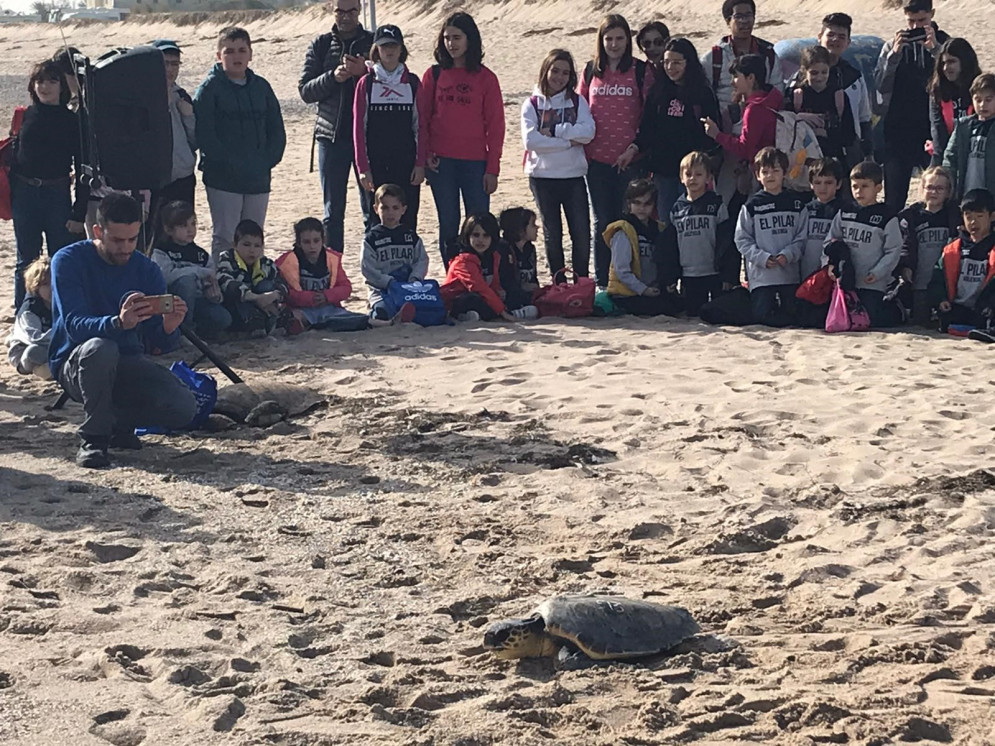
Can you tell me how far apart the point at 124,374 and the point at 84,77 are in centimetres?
219

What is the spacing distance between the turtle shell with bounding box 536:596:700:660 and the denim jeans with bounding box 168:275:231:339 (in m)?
4.42

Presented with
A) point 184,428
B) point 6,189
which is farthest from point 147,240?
point 184,428

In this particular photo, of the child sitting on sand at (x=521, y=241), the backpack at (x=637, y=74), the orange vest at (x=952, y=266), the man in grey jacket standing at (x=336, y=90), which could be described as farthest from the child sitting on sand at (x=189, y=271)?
the orange vest at (x=952, y=266)

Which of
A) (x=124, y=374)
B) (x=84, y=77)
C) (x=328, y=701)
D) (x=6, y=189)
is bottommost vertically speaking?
(x=328, y=701)

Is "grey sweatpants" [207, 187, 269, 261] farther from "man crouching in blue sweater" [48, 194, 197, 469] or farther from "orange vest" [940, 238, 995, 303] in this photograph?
"orange vest" [940, 238, 995, 303]

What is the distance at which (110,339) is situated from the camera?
5988mm

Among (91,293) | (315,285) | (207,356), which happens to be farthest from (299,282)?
(91,293)

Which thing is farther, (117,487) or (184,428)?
(184,428)

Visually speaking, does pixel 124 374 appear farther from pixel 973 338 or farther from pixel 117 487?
pixel 973 338

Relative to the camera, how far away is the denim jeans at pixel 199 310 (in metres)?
7.84

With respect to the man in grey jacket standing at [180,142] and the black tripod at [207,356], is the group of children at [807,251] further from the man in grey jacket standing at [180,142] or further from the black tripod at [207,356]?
the black tripod at [207,356]

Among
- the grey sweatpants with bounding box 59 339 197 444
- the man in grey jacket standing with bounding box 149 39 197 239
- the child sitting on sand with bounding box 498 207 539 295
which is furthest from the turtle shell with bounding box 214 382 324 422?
the child sitting on sand with bounding box 498 207 539 295

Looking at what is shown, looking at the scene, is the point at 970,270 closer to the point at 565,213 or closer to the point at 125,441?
the point at 565,213

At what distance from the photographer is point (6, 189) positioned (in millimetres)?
8117
